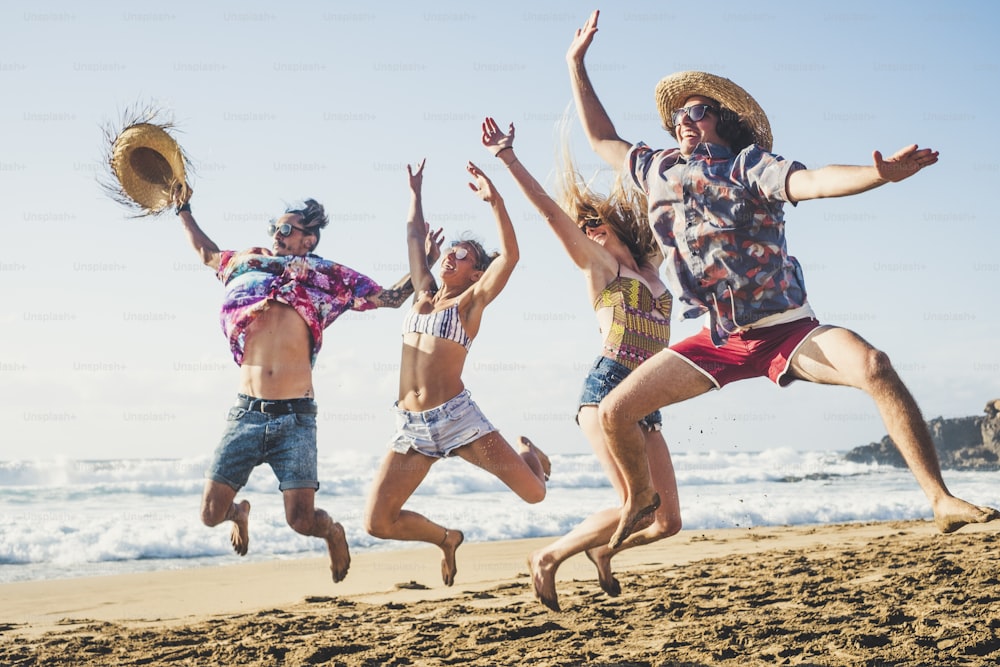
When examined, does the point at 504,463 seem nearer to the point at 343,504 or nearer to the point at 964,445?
the point at 343,504

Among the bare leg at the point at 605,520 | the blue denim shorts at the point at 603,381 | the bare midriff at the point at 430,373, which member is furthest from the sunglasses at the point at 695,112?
the bare midriff at the point at 430,373

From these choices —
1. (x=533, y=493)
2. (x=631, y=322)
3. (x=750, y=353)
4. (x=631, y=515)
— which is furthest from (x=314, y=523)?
(x=750, y=353)

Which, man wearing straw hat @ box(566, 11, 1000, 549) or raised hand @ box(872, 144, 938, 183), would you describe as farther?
man wearing straw hat @ box(566, 11, 1000, 549)

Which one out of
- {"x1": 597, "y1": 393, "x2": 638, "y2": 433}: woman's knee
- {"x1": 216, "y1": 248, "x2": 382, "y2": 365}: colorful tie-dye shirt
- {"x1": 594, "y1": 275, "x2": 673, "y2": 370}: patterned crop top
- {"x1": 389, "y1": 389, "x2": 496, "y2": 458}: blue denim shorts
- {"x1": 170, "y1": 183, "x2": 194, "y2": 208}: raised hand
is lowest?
{"x1": 597, "y1": 393, "x2": 638, "y2": 433}: woman's knee

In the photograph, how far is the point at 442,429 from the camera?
5.89 meters

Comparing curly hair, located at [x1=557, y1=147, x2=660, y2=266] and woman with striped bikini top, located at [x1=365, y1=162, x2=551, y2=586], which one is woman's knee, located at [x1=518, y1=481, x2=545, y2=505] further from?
curly hair, located at [x1=557, y1=147, x2=660, y2=266]

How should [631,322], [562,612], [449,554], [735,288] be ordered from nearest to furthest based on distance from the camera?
1. [735,288]
2. [631,322]
3. [449,554]
4. [562,612]

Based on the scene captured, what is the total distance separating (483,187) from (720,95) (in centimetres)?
139

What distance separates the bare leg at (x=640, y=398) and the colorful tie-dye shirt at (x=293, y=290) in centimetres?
214

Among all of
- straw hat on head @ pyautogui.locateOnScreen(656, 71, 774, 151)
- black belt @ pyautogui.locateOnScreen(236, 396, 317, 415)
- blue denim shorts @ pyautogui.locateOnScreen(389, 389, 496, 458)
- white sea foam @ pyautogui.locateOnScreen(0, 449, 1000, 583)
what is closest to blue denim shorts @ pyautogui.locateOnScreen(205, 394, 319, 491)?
black belt @ pyautogui.locateOnScreen(236, 396, 317, 415)

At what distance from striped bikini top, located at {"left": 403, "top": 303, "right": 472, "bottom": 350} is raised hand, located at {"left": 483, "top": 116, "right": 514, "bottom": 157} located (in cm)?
119

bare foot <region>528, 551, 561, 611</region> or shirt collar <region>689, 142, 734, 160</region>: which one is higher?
shirt collar <region>689, 142, 734, 160</region>

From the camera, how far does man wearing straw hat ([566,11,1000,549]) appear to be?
12.7ft

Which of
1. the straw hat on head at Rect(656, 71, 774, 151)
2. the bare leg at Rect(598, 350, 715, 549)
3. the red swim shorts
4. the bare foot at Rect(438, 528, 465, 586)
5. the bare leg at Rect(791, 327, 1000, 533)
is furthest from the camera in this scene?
the bare foot at Rect(438, 528, 465, 586)
